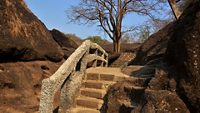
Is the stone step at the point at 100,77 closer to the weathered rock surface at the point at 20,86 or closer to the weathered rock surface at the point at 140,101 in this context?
the weathered rock surface at the point at 140,101

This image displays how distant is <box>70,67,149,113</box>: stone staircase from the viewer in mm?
6358

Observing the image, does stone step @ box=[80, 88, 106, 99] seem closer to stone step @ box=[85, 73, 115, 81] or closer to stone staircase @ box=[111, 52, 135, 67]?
stone step @ box=[85, 73, 115, 81]

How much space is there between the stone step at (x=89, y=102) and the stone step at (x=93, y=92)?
4.7 inches

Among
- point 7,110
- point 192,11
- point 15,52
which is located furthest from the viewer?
point 15,52

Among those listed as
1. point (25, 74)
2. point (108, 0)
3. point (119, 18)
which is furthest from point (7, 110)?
point (108, 0)

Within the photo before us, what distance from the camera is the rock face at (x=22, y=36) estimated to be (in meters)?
7.33

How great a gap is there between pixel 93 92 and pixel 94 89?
0.27 m

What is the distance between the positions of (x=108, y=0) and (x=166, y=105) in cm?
2008

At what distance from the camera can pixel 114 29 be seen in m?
23.4

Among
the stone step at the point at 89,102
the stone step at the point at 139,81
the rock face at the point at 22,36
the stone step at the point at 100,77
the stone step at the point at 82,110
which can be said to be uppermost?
the rock face at the point at 22,36

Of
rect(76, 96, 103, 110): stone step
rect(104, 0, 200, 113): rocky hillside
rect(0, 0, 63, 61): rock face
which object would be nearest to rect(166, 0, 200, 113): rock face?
rect(104, 0, 200, 113): rocky hillside

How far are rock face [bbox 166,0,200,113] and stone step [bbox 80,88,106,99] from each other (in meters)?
2.01

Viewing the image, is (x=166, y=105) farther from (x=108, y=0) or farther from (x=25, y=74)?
(x=108, y=0)

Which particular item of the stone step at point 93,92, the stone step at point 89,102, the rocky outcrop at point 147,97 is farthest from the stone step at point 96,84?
the rocky outcrop at point 147,97
